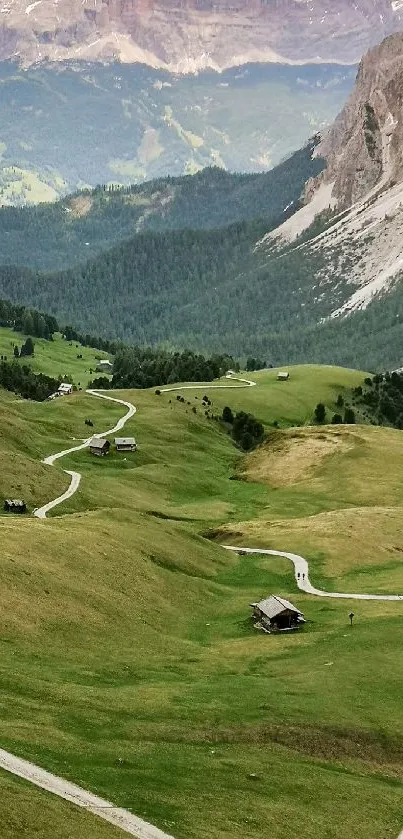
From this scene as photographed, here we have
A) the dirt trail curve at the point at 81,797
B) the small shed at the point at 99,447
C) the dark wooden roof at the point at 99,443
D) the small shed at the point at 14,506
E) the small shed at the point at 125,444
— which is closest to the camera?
the dirt trail curve at the point at 81,797

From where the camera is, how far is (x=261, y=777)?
58125mm

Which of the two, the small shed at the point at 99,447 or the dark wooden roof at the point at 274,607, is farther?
the small shed at the point at 99,447

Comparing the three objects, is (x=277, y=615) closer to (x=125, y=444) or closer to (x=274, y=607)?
(x=274, y=607)

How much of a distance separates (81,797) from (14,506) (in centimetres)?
7702

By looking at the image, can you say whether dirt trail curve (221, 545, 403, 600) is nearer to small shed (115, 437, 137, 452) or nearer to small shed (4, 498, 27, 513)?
small shed (4, 498, 27, 513)

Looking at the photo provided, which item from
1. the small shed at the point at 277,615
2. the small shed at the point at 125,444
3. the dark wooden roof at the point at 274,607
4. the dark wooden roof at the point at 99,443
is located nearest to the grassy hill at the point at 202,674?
the small shed at the point at 277,615

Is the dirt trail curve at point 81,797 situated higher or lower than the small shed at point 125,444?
lower

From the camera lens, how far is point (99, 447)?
18600 centimetres

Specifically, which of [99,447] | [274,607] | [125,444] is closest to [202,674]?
[274,607]

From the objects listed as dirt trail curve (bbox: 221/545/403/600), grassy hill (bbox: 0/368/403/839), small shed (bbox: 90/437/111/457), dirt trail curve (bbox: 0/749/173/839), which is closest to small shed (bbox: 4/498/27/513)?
grassy hill (bbox: 0/368/403/839)

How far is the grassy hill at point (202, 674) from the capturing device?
54.3 m

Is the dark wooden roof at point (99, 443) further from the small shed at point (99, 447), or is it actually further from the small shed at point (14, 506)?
the small shed at point (14, 506)

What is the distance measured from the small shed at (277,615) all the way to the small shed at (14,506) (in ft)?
126

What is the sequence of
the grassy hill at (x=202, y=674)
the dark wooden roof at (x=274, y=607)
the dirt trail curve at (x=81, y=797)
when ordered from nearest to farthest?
the dirt trail curve at (x=81, y=797) < the grassy hill at (x=202, y=674) < the dark wooden roof at (x=274, y=607)
